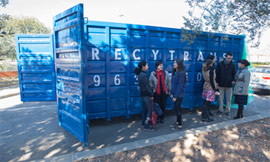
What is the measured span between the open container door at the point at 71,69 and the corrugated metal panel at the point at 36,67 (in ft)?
6.51

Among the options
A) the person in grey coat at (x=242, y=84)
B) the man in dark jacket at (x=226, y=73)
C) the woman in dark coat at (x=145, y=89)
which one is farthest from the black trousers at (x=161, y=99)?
the person in grey coat at (x=242, y=84)

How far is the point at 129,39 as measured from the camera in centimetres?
439

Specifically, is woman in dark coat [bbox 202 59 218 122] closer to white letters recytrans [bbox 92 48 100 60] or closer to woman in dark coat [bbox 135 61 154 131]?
woman in dark coat [bbox 135 61 154 131]

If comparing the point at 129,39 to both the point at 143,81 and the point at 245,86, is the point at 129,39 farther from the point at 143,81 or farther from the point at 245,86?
the point at 245,86

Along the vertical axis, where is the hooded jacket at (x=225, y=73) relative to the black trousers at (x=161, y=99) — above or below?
above

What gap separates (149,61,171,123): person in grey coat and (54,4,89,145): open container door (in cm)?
203

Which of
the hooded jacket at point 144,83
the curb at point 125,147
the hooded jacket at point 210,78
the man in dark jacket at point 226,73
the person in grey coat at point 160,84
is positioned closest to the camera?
the curb at point 125,147

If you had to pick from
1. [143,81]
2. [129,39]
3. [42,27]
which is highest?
[42,27]

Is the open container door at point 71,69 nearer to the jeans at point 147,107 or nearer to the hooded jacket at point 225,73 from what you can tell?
the jeans at point 147,107

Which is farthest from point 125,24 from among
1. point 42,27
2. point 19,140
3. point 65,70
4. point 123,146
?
point 42,27

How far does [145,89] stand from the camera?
159 inches

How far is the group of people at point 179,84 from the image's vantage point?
13.5ft

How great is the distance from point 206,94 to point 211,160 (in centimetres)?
228

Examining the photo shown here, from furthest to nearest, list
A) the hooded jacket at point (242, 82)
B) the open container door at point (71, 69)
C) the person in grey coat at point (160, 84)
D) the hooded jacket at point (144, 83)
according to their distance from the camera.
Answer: the hooded jacket at point (242, 82), the person in grey coat at point (160, 84), the hooded jacket at point (144, 83), the open container door at point (71, 69)
